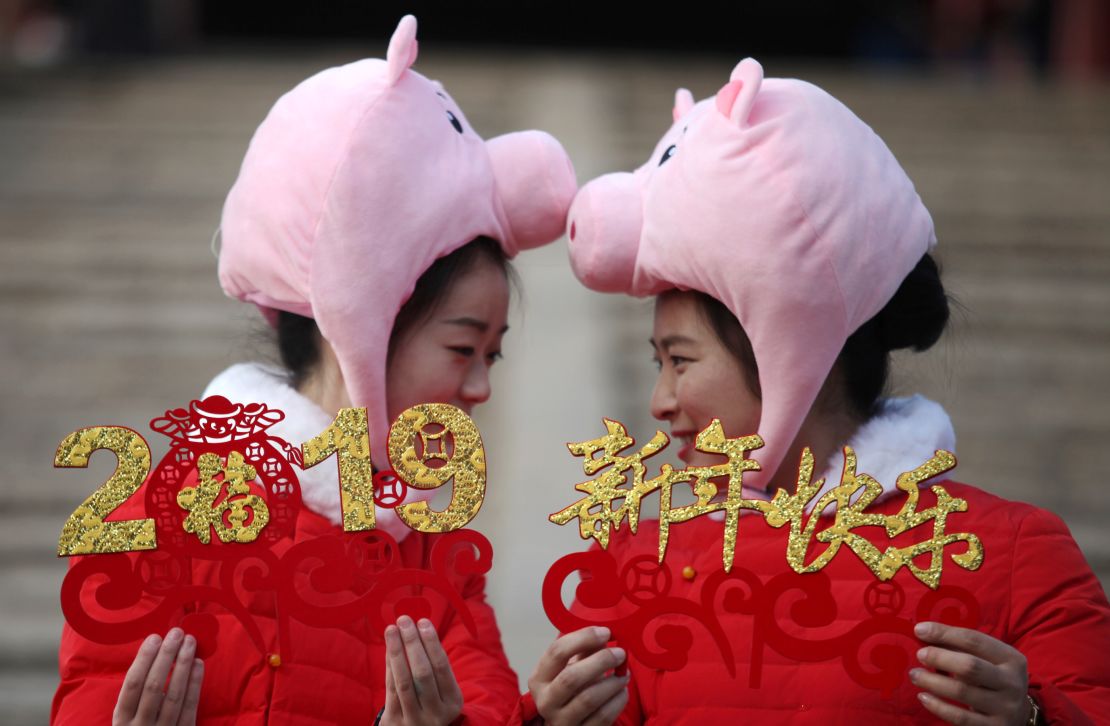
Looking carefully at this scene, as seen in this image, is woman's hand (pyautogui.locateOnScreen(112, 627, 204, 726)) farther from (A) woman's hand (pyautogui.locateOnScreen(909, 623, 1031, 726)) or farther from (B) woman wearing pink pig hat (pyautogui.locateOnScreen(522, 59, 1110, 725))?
(A) woman's hand (pyautogui.locateOnScreen(909, 623, 1031, 726))

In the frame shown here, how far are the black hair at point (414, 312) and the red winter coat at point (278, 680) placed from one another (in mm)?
428

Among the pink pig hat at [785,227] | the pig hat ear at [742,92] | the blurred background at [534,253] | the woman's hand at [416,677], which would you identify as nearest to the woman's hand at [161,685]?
the woman's hand at [416,677]

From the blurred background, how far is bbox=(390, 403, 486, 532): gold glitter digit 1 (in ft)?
2.22

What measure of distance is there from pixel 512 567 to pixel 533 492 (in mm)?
380

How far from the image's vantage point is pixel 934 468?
1.91m

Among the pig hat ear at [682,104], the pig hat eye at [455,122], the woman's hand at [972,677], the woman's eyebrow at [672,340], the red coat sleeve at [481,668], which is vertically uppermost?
the pig hat ear at [682,104]

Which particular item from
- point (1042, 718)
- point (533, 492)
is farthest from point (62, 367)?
point (1042, 718)

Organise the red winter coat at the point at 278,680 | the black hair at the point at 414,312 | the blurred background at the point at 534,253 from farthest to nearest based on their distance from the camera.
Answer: the blurred background at the point at 534,253 → the black hair at the point at 414,312 → the red winter coat at the point at 278,680

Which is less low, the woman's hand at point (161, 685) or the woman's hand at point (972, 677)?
the woman's hand at point (972, 677)

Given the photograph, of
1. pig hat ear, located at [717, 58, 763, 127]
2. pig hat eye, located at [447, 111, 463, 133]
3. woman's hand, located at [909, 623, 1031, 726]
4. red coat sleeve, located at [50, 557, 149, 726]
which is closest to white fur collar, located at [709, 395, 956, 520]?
woman's hand, located at [909, 623, 1031, 726]

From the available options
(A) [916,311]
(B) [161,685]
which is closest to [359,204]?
(B) [161,685]

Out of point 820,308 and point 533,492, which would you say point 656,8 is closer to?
point 533,492

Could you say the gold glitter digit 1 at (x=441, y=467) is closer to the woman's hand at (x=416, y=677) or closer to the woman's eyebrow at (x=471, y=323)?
the woman's hand at (x=416, y=677)

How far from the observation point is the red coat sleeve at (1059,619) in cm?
187
